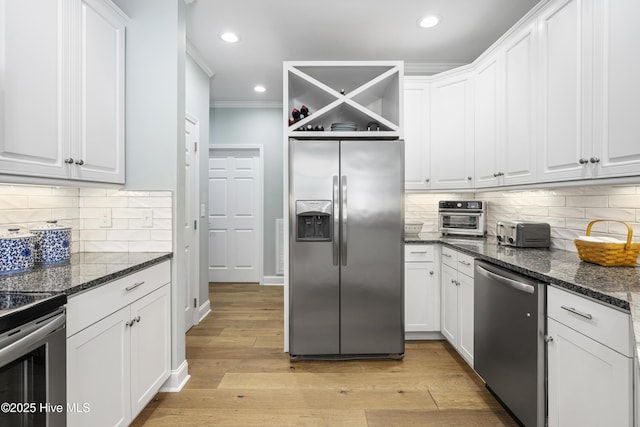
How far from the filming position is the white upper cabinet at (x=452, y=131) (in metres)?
2.93

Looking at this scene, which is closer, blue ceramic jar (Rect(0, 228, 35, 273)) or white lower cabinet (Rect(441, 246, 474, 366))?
blue ceramic jar (Rect(0, 228, 35, 273))

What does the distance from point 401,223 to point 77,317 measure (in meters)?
2.11

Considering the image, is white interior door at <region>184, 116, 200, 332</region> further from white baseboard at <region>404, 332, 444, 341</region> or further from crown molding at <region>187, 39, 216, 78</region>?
white baseboard at <region>404, 332, 444, 341</region>

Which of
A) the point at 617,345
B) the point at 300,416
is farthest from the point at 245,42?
the point at 617,345

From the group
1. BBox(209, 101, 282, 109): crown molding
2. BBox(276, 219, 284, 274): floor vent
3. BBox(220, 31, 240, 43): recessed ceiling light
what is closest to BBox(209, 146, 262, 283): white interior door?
BBox(276, 219, 284, 274): floor vent

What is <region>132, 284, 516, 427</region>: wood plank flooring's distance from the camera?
75.7 inches

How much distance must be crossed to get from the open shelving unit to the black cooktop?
1.96 meters

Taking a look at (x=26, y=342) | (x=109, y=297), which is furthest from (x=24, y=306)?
(x=109, y=297)

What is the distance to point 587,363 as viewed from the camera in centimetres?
129

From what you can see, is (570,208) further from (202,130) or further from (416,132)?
(202,130)

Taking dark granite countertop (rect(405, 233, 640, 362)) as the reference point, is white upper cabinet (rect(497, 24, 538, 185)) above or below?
above

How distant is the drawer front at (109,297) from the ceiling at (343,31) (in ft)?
6.79

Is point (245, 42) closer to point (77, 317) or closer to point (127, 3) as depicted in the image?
point (127, 3)

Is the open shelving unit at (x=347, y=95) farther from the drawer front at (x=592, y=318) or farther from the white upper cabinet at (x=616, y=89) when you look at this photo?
the drawer front at (x=592, y=318)
